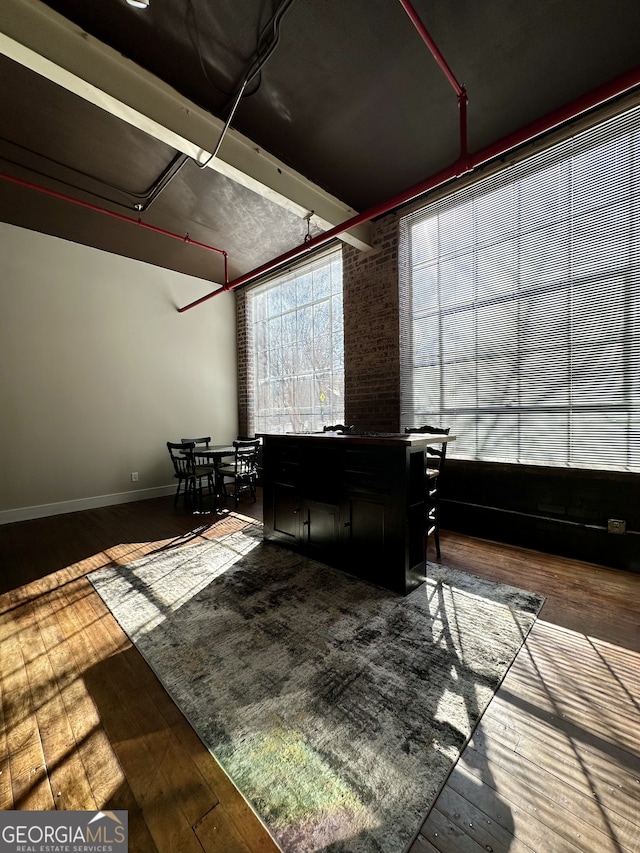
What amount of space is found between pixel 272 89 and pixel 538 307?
2.86m

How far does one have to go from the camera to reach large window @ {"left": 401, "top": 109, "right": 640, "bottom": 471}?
2.79 meters

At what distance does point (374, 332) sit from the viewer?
14.3 feet

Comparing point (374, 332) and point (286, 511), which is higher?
point (374, 332)

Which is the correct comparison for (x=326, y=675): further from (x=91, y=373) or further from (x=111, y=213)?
(x=91, y=373)

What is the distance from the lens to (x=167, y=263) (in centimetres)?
566

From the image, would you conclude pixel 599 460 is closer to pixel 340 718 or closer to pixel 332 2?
pixel 340 718

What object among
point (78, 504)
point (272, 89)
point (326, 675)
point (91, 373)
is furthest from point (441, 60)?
point (78, 504)

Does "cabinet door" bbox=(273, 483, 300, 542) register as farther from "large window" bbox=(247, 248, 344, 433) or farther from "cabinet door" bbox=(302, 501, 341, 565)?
"large window" bbox=(247, 248, 344, 433)

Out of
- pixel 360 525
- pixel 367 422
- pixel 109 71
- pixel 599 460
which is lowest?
pixel 360 525

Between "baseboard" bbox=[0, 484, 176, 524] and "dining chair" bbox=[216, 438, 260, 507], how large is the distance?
1.23 m

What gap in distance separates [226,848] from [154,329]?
238 inches

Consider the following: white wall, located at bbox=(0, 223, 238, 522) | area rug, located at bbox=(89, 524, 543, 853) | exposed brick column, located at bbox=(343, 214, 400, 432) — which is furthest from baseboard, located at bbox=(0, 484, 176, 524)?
exposed brick column, located at bbox=(343, 214, 400, 432)

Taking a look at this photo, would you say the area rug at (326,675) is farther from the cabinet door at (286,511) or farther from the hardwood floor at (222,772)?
the cabinet door at (286,511)

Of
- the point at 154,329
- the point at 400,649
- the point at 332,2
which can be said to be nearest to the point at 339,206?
the point at 332,2
